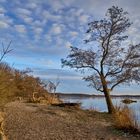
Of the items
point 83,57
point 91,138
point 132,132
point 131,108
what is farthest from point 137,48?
point 91,138

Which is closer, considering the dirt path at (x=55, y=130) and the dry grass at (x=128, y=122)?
the dirt path at (x=55, y=130)

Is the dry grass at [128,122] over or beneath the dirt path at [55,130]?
over

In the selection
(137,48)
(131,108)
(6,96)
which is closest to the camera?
(6,96)

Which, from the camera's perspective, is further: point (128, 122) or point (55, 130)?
point (128, 122)

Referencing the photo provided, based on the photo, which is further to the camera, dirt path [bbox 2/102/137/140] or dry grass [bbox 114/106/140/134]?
dry grass [bbox 114/106/140/134]

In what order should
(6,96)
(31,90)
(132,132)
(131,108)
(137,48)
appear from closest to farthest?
(6,96), (132,132), (131,108), (137,48), (31,90)

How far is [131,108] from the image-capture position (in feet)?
54.8

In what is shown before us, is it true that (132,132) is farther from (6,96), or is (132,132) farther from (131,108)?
(6,96)

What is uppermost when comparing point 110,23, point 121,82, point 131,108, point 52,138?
point 110,23

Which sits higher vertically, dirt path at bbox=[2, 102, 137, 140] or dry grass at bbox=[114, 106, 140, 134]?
dry grass at bbox=[114, 106, 140, 134]

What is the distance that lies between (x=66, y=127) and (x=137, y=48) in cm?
963

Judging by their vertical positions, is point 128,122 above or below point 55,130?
above

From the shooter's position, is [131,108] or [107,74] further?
[107,74]

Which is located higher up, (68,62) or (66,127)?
(68,62)
